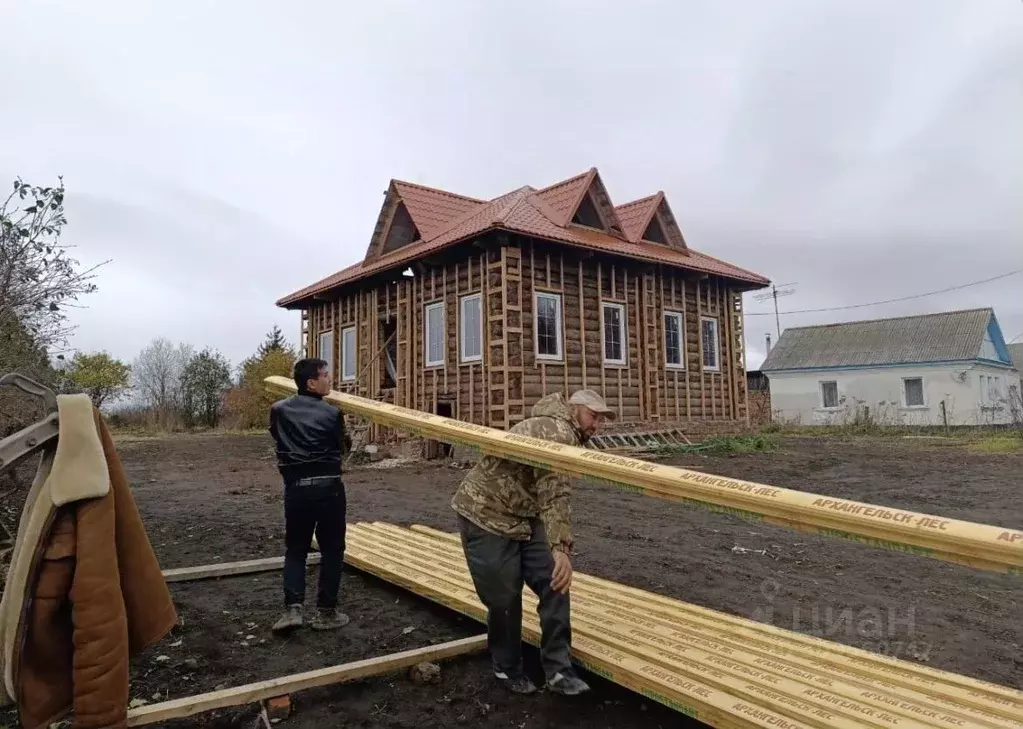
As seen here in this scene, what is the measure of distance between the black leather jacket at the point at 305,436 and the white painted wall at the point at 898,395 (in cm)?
2925

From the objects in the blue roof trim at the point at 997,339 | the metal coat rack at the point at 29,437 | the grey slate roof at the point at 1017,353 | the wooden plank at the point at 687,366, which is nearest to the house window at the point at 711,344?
the wooden plank at the point at 687,366

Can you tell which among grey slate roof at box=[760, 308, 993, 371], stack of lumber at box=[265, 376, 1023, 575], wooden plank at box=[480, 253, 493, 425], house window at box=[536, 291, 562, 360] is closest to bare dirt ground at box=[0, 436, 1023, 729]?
stack of lumber at box=[265, 376, 1023, 575]

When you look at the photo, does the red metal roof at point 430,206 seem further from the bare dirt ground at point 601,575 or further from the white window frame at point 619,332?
the bare dirt ground at point 601,575

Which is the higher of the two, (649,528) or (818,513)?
(818,513)

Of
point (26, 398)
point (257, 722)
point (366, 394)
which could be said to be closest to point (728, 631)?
point (257, 722)

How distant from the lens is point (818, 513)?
2240 mm

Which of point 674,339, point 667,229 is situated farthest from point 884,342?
point 674,339

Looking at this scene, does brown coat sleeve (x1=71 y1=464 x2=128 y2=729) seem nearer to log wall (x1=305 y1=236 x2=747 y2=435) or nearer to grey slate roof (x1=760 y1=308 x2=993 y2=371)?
log wall (x1=305 y1=236 x2=747 y2=435)

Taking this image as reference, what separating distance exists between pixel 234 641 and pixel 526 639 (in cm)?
194

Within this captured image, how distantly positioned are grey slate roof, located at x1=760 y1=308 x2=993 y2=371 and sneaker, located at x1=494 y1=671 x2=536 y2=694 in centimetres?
3538

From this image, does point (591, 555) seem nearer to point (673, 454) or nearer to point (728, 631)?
point (728, 631)

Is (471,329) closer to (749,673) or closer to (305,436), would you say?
(305,436)

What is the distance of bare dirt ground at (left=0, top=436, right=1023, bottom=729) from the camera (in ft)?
11.4

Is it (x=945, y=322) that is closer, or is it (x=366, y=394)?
(x=366, y=394)
